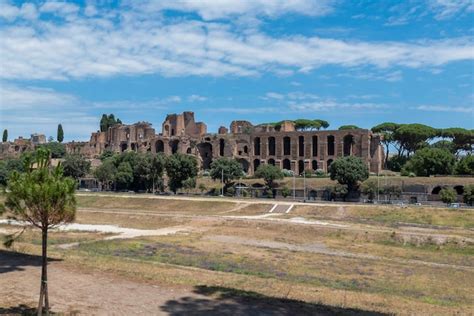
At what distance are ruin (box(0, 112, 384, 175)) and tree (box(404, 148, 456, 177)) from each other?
8.99 metres

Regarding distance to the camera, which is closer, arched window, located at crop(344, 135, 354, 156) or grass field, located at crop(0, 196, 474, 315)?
grass field, located at crop(0, 196, 474, 315)

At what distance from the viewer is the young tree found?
2484 inches

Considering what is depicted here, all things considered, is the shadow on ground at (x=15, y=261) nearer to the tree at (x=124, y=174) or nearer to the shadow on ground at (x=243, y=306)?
the shadow on ground at (x=243, y=306)

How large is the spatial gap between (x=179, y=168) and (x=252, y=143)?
27.5 meters

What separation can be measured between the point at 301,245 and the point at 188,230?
33.4ft

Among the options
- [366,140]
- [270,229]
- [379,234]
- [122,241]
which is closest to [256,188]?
[366,140]

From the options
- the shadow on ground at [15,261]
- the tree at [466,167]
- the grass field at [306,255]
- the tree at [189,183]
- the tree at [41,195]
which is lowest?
the grass field at [306,255]

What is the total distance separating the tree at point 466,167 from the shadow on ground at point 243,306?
63.4 metres

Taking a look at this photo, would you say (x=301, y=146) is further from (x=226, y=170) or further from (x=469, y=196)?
(x=469, y=196)

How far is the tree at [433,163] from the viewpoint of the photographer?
233 ft

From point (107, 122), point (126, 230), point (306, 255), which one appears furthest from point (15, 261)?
point (107, 122)

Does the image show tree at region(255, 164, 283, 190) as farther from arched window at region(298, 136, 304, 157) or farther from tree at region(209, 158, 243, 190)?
arched window at region(298, 136, 304, 157)

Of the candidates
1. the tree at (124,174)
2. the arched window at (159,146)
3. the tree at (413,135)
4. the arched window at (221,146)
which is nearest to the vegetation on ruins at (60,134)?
the arched window at (159,146)

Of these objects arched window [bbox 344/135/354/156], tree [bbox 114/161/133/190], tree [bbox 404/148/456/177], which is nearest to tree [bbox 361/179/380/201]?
tree [bbox 404/148/456/177]
